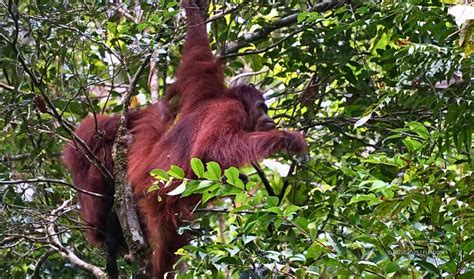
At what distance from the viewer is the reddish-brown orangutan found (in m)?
4.50

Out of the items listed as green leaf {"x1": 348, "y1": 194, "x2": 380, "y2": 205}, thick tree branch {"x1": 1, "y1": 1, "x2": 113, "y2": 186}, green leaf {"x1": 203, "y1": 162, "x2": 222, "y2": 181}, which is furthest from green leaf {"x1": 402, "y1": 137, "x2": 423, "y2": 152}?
thick tree branch {"x1": 1, "y1": 1, "x2": 113, "y2": 186}

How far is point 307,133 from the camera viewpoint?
5668 mm

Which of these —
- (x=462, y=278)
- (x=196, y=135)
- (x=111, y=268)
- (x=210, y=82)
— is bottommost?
(x=462, y=278)

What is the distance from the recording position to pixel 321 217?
3.45 m

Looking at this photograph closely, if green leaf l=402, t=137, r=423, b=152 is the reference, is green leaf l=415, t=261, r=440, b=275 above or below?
below

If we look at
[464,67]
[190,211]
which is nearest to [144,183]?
[190,211]

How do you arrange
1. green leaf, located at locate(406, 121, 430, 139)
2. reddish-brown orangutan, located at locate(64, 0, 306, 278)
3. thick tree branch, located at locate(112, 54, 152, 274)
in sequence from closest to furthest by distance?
green leaf, located at locate(406, 121, 430, 139), thick tree branch, located at locate(112, 54, 152, 274), reddish-brown orangutan, located at locate(64, 0, 306, 278)

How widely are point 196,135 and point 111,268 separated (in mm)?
1042

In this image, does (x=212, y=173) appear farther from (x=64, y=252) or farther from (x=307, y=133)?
(x=307, y=133)

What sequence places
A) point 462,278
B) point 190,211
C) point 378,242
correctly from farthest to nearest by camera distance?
point 190,211 → point 378,242 → point 462,278

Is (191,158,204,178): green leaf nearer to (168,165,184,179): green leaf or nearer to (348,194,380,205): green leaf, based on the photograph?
(168,165,184,179): green leaf

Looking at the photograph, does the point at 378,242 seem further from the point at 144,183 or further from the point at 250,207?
the point at 144,183

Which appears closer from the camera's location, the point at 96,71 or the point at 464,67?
the point at 464,67

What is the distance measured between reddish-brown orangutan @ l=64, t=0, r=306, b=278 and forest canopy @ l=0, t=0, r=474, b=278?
0.17m
